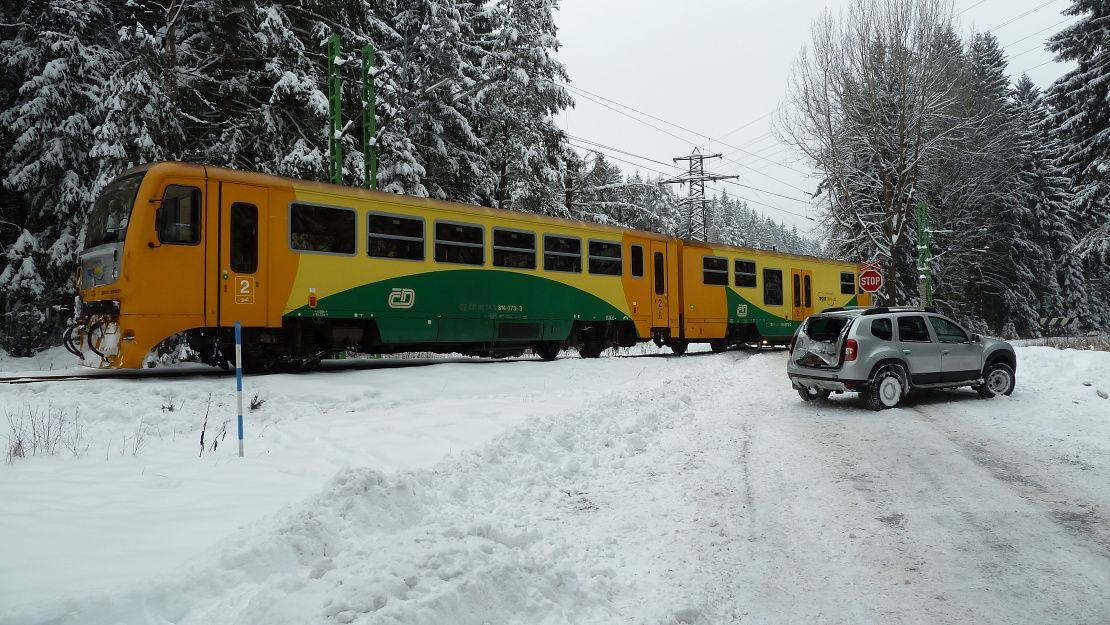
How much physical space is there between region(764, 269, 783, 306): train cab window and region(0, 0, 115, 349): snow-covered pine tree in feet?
67.0

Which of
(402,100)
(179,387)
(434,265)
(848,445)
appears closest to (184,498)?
(179,387)

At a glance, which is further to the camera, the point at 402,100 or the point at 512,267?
the point at 402,100

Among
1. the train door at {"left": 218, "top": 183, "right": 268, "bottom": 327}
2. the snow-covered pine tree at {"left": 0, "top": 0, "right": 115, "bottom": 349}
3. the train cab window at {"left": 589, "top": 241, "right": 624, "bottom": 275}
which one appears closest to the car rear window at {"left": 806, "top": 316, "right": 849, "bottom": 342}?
the train cab window at {"left": 589, "top": 241, "right": 624, "bottom": 275}

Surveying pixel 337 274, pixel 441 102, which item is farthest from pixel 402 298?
pixel 441 102

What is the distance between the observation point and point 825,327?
1115 cm

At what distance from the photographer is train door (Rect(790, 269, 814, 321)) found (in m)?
25.0

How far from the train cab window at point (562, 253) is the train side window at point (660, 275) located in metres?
3.22

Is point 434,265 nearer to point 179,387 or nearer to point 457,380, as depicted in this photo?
point 457,380

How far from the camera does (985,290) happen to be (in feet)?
140

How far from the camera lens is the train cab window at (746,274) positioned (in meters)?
22.5

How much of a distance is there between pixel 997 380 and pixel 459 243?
1025 centimetres

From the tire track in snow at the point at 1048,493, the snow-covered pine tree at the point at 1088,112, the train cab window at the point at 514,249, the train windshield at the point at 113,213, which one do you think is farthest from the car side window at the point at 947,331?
the snow-covered pine tree at the point at 1088,112

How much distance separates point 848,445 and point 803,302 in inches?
727

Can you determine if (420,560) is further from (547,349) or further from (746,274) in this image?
(746,274)
